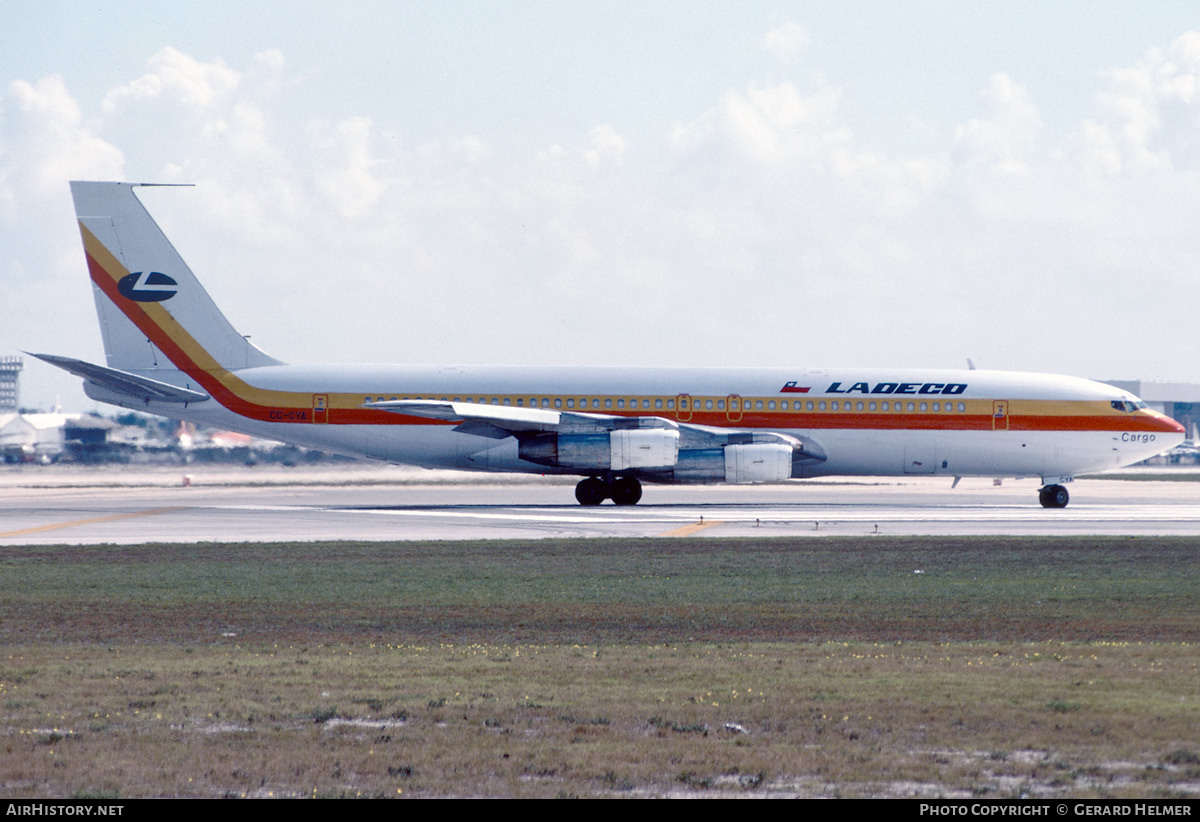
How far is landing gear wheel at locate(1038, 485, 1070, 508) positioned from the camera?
4050 cm

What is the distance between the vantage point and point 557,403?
1586 inches

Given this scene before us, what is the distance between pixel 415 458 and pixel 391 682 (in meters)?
30.1

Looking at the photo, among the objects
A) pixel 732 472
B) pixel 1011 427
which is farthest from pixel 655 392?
pixel 1011 427

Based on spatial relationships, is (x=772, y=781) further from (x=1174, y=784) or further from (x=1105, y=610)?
(x=1105, y=610)

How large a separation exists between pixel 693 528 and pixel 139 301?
2111 cm

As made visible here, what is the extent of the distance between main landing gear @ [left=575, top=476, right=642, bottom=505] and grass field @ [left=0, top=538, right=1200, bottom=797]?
64.9 ft

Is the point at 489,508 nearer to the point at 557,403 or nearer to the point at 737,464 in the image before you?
the point at 557,403

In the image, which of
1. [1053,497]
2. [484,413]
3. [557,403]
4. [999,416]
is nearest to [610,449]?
[557,403]

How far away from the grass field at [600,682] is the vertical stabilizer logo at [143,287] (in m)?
22.1

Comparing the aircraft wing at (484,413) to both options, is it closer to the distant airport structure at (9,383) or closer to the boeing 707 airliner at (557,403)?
the boeing 707 airliner at (557,403)

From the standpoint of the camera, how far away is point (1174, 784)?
7.34 meters

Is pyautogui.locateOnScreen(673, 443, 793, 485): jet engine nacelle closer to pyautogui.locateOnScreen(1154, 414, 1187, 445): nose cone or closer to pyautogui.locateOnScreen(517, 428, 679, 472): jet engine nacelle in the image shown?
pyautogui.locateOnScreen(517, 428, 679, 472): jet engine nacelle

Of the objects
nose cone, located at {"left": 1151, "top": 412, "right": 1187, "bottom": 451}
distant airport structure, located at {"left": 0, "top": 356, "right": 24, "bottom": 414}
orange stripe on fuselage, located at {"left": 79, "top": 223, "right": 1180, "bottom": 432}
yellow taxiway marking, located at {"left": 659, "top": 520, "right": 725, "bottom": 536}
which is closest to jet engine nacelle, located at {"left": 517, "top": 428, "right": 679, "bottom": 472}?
orange stripe on fuselage, located at {"left": 79, "top": 223, "right": 1180, "bottom": 432}

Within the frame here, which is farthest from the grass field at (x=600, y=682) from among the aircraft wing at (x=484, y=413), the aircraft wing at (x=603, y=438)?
the aircraft wing at (x=603, y=438)
